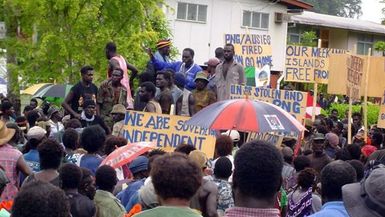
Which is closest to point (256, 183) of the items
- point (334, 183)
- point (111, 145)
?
point (334, 183)

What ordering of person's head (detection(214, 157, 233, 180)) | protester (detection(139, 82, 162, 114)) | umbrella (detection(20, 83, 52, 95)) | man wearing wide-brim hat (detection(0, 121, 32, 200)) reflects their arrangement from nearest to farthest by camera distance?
person's head (detection(214, 157, 233, 180))
man wearing wide-brim hat (detection(0, 121, 32, 200))
protester (detection(139, 82, 162, 114))
umbrella (detection(20, 83, 52, 95))

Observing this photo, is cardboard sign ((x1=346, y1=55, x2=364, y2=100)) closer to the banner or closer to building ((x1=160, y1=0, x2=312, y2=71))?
the banner

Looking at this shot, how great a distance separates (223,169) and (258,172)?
3886mm

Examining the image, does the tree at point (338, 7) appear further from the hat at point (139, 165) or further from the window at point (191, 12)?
the hat at point (139, 165)

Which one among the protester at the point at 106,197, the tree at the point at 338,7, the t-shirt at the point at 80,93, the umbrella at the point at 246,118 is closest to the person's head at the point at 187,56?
the t-shirt at the point at 80,93

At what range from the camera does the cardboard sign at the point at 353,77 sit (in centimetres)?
1605

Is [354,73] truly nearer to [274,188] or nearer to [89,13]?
[89,13]

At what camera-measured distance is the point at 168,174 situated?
481 cm

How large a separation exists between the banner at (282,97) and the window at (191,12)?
26582 millimetres

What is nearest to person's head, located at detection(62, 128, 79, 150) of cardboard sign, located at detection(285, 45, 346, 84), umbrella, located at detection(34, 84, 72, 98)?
cardboard sign, located at detection(285, 45, 346, 84)

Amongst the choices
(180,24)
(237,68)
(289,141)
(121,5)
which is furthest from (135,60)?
(180,24)

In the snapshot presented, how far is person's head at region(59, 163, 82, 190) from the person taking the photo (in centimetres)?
736

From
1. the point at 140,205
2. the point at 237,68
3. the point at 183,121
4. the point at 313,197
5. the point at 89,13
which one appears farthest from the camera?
the point at 89,13

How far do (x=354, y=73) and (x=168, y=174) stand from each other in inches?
467
